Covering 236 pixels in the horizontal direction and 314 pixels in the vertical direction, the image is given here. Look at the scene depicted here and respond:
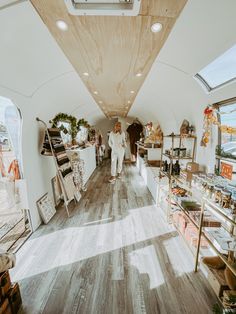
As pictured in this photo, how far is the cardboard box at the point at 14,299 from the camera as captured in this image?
1.35 meters

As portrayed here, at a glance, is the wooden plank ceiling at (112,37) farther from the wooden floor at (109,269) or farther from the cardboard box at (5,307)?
the wooden floor at (109,269)

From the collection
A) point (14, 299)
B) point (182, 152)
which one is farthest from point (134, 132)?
point (14, 299)

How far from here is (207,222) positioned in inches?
75.5

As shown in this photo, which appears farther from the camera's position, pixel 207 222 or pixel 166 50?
pixel 207 222

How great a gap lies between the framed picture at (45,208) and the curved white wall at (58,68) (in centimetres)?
11

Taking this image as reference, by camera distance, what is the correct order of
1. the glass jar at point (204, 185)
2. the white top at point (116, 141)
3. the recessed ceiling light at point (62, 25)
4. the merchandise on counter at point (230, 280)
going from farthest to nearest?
the white top at point (116, 141) → the glass jar at point (204, 185) → the merchandise on counter at point (230, 280) → the recessed ceiling light at point (62, 25)

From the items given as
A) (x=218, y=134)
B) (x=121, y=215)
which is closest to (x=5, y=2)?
(x=218, y=134)

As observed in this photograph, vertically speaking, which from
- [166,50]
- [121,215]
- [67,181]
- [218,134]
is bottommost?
[121,215]

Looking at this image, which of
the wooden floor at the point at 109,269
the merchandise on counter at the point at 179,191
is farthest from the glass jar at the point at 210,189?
the wooden floor at the point at 109,269

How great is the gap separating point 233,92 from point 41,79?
250 cm

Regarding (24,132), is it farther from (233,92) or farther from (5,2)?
(233,92)

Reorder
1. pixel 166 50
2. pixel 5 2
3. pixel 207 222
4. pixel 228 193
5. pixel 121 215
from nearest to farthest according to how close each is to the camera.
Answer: pixel 5 2
pixel 228 193
pixel 166 50
pixel 207 222
pixel 121 215

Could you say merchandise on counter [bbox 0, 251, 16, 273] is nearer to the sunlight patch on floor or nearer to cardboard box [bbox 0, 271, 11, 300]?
cardboard box [bbox 0, 271, 11, 300]

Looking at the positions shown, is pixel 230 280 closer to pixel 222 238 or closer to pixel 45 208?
pixel 222 238
